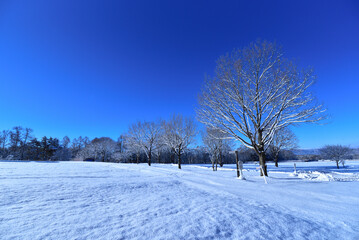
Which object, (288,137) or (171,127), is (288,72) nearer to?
(171,127)

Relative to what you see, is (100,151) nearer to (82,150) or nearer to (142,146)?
(82,150)

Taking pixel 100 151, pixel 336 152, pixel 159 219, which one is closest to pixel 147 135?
pixel 159 219

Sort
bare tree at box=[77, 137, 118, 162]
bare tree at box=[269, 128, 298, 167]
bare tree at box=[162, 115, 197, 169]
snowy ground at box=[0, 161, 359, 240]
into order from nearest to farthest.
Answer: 1. snowy ground at box=[0, 161, 359, 240]
2. bare tree at box=[162, 115, 197, 169]
3. bare tree at box=[269, 128, 298, 167]
4. bare tree at box=[77, 137, 118, 162]

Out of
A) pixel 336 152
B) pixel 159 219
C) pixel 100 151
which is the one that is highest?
pixel 100 151

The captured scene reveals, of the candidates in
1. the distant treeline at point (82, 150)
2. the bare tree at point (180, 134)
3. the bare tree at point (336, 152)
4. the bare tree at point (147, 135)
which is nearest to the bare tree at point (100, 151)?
the distant treeline at point (82, 150)

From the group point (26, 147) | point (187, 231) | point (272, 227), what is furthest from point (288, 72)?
point (26, 147)

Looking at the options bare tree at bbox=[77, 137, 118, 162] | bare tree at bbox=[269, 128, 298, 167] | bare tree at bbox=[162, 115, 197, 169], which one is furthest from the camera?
bare tree at bbox=[77, 137, 118, 162]

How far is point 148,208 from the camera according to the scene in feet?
8.57

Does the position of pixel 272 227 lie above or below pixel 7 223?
below

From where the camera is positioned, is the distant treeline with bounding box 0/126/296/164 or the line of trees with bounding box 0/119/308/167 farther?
the distant treeline with bounding box 0/126/296/164

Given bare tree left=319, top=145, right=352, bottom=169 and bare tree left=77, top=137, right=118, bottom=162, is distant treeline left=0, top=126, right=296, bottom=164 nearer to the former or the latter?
bare tree left=77, top=137, right=118, bottom=162

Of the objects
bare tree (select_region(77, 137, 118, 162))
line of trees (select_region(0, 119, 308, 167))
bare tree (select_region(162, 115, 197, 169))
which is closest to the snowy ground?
line of trees (select_region(0, 119, 308, 167))

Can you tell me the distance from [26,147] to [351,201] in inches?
2269

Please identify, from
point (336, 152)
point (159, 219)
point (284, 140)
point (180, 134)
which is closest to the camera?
point (159, 219)
